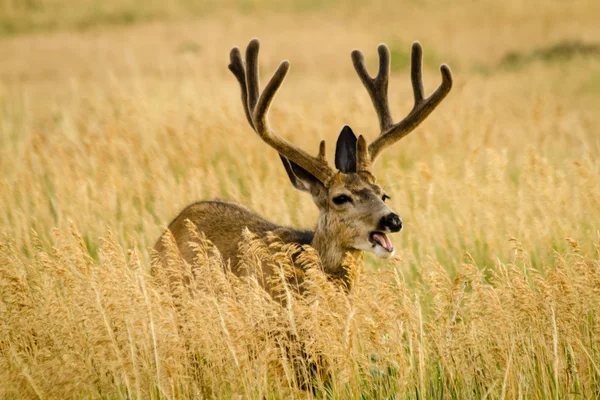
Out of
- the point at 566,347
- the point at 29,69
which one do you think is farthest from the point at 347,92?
the point at 566,347

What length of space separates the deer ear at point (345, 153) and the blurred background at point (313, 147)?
0.76 meters

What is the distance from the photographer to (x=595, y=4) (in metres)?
31.5

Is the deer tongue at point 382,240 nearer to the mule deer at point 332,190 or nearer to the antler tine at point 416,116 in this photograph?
the mule deer at point 332,190

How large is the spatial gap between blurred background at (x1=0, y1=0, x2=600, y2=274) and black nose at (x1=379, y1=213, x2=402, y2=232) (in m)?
0.35

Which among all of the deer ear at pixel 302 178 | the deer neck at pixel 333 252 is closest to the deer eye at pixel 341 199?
the deer neck at pixel 333 252

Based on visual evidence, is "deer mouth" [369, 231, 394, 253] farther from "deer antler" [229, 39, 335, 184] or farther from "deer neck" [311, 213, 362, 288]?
"deer antler" [229, 39, 335, 184]

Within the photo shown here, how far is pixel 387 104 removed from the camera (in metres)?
6.41

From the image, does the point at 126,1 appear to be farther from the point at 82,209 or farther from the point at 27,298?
the point at 27,298

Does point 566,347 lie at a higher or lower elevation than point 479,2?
Answer: lower

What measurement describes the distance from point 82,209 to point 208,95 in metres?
5.25

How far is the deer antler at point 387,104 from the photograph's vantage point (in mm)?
6020

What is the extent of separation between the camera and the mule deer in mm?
5355

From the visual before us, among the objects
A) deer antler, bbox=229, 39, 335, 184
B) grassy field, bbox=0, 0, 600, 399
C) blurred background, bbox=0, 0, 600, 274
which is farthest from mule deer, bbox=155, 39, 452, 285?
blurred background, bbox=0, 0, 600, 274

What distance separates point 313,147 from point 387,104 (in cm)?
438
